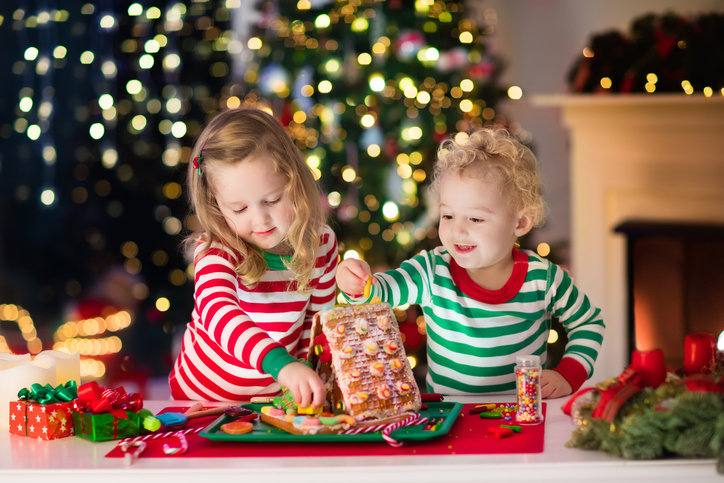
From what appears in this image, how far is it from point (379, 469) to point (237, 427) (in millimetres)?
246

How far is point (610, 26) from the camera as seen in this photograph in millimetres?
3582

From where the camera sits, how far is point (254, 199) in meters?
1.30

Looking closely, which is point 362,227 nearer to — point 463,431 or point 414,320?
point 414,320

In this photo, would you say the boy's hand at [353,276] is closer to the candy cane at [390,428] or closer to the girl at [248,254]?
the girl at [248,254]

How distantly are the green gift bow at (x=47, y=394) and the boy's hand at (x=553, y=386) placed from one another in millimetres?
780

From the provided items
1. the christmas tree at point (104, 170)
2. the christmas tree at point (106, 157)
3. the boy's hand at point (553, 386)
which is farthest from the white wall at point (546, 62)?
the boy's hand at point (553, 386)

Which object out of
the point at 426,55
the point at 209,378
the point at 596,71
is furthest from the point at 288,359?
the point at 596,71

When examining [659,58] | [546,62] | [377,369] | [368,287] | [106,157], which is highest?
[546,62]

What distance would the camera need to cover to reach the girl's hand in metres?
1.05

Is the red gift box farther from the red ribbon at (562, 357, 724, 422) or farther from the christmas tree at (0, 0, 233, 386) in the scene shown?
the christmas tree at (0, 0, 233, 386)

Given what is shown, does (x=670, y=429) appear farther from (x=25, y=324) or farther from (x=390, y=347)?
(x=25, y=324)

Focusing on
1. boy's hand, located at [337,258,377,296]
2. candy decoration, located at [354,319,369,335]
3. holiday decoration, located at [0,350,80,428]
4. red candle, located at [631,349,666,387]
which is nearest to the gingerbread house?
candy decoration, located at [354,319,369,335]

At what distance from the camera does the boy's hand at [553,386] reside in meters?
1.27

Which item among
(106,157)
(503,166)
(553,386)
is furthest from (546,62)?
(553,386)
